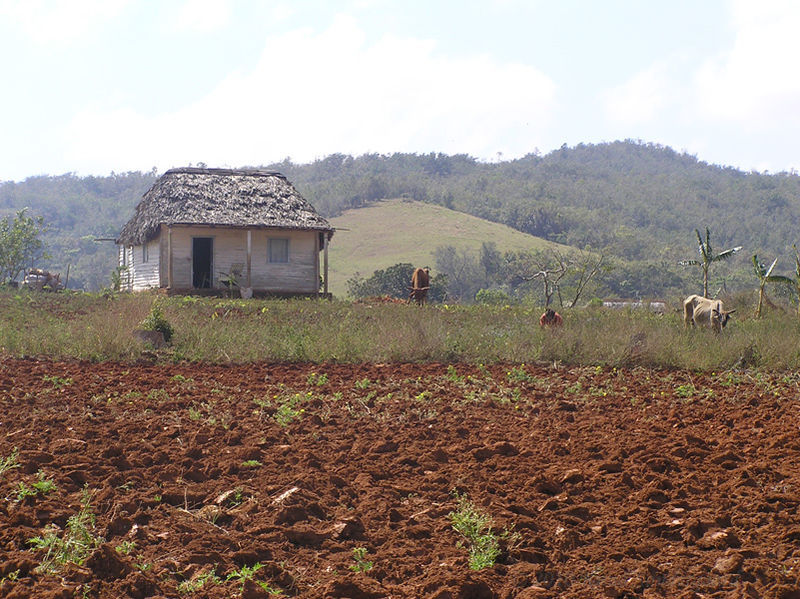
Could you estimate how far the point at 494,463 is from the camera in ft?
21.2

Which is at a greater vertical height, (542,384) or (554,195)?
(554,195)

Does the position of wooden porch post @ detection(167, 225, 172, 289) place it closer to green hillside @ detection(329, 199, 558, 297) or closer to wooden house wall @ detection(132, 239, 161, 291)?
wooden house wall @ detection(132, 239, 161, 291)

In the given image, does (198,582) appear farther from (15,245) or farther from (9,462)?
(15,245)

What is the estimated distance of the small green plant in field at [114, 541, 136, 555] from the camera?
455 centimetres

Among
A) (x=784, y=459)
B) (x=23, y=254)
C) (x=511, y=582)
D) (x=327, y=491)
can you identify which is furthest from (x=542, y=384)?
(x=23, y=254)

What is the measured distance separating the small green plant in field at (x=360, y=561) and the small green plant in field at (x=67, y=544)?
50.1 inches

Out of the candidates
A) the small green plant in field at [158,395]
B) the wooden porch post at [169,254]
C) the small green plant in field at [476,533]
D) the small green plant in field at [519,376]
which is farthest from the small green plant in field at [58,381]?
the wooden porch post at [169,254]

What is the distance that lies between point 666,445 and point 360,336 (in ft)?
23.1

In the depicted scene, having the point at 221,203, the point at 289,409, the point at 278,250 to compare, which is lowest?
the point at 289,409

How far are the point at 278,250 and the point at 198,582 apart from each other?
24.2 metres

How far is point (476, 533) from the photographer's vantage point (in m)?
4.96

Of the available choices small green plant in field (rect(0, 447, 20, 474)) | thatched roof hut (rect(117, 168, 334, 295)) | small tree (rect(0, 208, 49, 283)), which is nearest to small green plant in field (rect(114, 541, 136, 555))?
small green plant in field (rect(0, 447, 20, 474))

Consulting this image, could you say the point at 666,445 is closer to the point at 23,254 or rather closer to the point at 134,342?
the point at 134,342

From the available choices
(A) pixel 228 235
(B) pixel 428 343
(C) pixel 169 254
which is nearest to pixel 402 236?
(A) pixel 228 235
